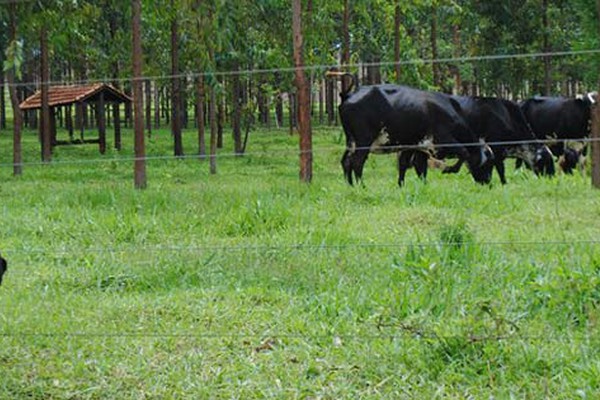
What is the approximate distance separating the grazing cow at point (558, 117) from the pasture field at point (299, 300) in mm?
6861

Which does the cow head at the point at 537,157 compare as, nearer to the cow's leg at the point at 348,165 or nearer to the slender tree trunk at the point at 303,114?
the cow's leg at the point at 348,165

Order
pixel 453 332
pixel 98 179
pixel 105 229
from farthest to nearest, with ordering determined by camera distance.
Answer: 1. pixel 98 179
2. pixel 105 229
3. pixel 453 332

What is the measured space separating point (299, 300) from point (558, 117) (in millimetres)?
11413

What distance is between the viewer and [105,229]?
24.6ft

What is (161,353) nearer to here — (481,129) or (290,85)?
(481,129)

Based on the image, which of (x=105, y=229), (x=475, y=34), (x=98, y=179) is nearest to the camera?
(x=105, y=229)

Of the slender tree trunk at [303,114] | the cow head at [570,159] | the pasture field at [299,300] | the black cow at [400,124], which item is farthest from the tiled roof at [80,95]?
the pasture field at [299,300]

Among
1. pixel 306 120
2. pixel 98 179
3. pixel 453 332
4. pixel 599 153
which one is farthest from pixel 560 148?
pixel 453 332

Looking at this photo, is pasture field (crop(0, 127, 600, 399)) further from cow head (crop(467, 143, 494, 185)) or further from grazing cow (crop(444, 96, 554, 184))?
grazing cow (crop(444, 96, 554, 184))

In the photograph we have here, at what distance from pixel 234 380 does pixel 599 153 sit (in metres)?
5.84

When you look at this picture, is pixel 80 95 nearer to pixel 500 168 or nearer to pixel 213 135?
pixel 213 135

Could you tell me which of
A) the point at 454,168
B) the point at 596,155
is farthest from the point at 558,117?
the point at 596,155

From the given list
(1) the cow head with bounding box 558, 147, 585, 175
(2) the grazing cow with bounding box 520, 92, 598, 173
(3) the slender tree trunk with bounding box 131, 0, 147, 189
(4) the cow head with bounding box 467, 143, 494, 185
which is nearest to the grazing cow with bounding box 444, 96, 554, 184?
(4) the cow head with bounding box 467, 143, 494, 185

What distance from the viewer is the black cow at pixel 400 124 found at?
11.8m
